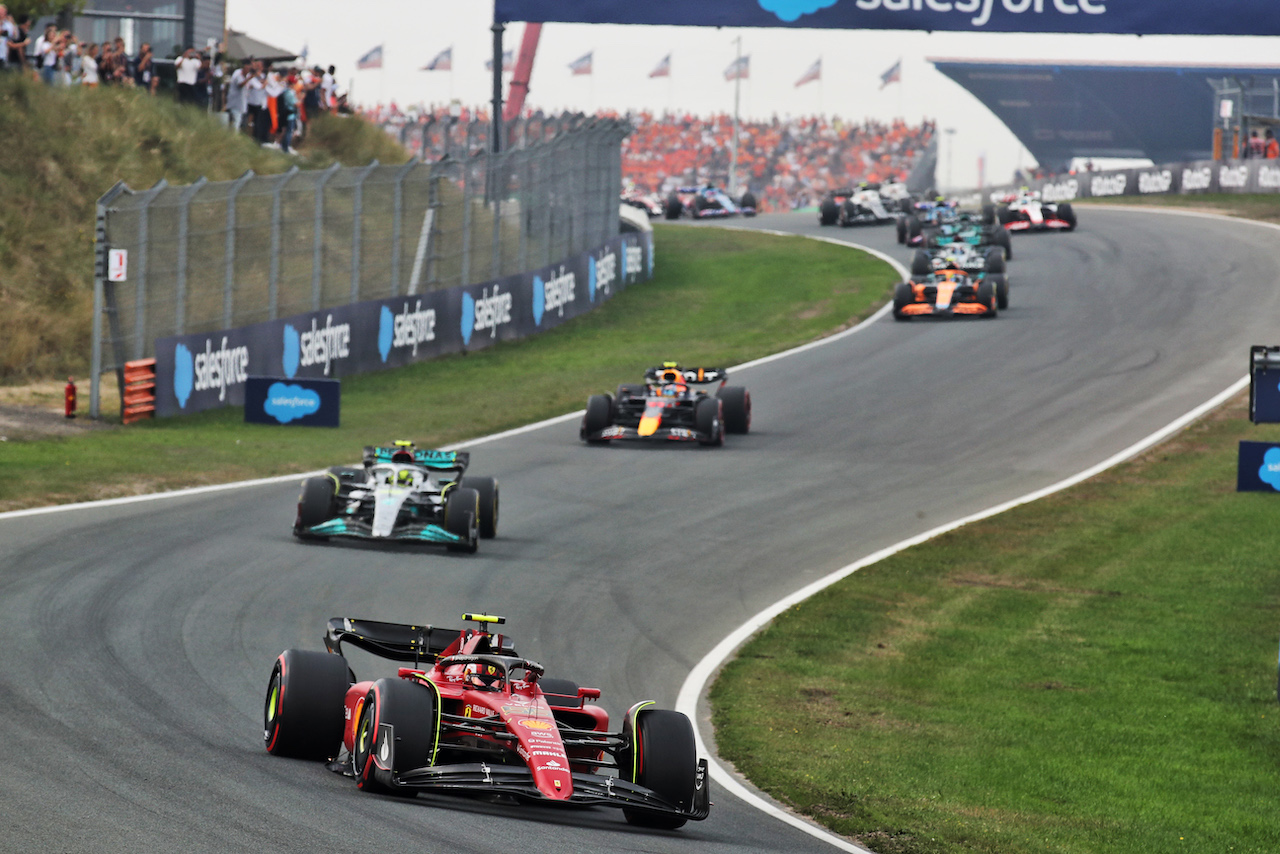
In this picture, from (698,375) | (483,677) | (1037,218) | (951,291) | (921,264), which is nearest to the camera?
(483,677)

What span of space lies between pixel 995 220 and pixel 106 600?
37015 mm

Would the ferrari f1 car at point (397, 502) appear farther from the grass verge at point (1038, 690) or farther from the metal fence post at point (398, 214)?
the metal fence post at point (398, 214)

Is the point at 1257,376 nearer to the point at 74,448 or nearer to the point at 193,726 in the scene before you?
the point at 193,726

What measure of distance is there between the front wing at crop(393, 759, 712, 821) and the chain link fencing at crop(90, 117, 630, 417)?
16.1m

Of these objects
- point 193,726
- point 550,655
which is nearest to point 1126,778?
point 550,655

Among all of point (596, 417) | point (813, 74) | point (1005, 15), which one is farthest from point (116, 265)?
point (813, 74)

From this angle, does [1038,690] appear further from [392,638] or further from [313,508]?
[313,508]

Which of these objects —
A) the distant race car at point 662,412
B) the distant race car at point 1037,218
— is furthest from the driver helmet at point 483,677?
the distant race car at point 1037,218

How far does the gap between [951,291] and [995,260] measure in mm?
1923

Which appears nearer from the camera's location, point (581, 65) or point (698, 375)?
point (698, 375)

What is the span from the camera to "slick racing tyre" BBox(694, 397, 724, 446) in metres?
22.6

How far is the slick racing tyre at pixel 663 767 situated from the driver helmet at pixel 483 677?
2.53 feet

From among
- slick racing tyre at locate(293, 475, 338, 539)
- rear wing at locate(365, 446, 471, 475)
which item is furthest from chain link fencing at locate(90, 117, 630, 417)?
slick racing tyre at locate(293, 475, 338, 539)

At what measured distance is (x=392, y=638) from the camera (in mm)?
9547
